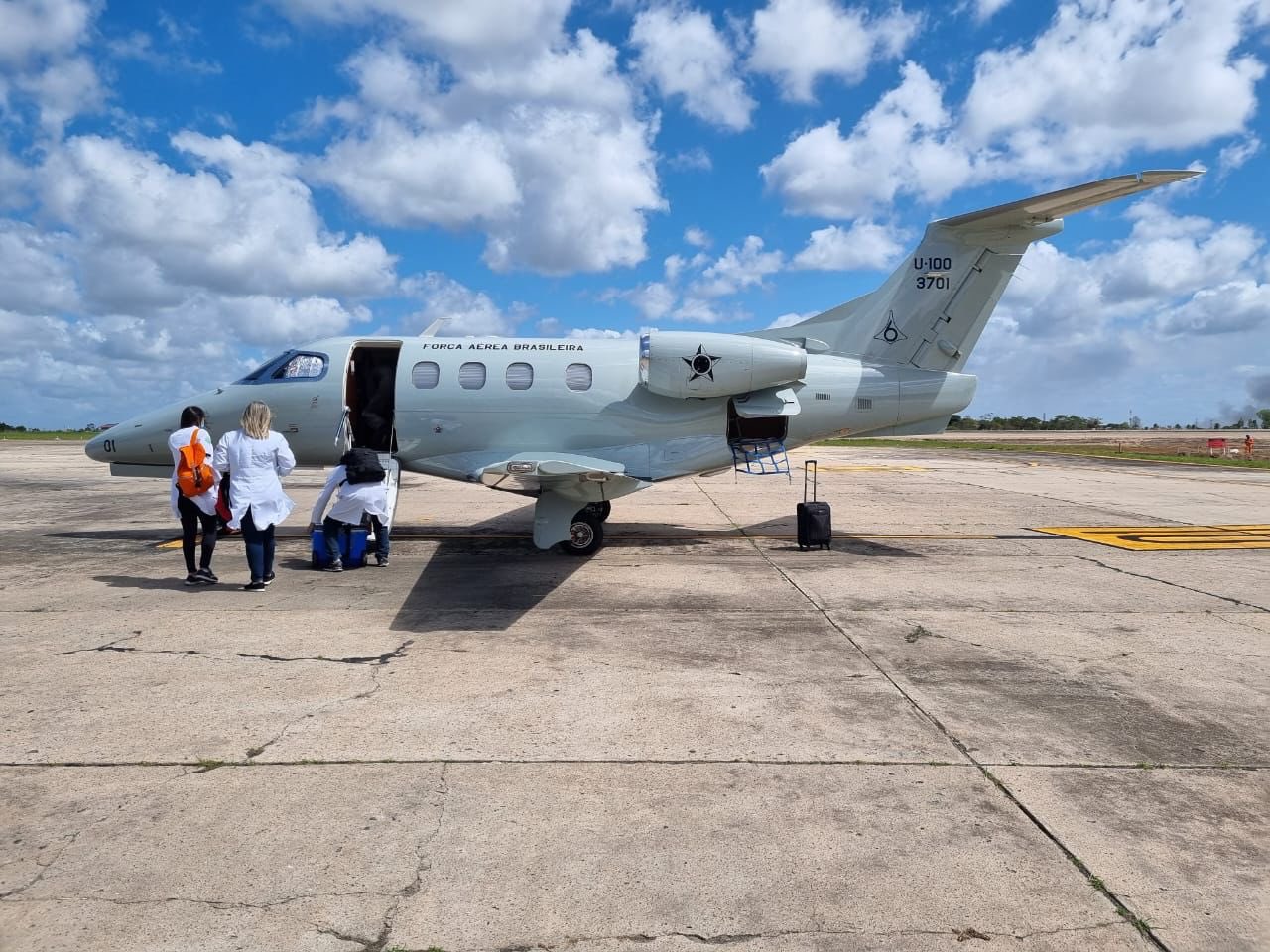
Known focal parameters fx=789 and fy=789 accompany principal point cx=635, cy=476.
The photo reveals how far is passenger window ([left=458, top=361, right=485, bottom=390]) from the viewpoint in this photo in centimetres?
1168

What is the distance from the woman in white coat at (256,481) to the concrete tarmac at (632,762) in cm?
55

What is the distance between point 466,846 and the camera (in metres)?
3.69

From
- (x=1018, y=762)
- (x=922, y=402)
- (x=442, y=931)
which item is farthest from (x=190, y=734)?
(x=922, y=402)

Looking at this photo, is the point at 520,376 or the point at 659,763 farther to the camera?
the point at 520,376

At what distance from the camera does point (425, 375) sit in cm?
1173

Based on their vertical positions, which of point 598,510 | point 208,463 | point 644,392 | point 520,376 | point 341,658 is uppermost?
point 520,376

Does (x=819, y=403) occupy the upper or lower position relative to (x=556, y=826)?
upper

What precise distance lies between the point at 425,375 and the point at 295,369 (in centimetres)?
208

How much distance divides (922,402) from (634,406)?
4485mm

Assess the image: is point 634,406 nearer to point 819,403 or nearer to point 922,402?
point 819,403

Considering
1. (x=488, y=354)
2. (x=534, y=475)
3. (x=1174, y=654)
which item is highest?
(x=488, y=354)

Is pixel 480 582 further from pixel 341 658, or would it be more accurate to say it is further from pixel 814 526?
pixel 814 526

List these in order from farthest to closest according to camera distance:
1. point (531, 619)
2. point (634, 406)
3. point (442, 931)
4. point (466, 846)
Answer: point (634, 406), point (531, 619), point (466, 846), point (442, 931)

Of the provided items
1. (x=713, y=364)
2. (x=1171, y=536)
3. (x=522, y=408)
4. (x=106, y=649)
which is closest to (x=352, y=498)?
(x=522, y=408)
